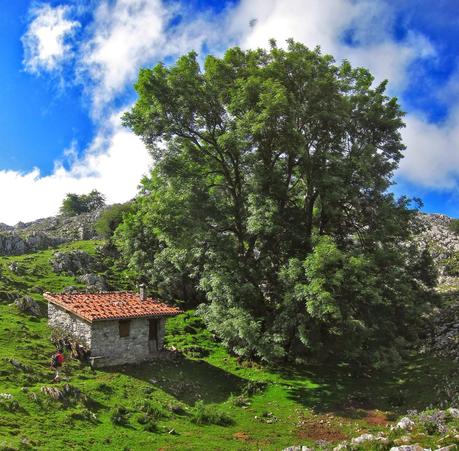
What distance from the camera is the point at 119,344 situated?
29.4 metres

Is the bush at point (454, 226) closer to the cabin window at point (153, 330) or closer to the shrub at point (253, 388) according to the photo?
the shrub at point (253, 388)

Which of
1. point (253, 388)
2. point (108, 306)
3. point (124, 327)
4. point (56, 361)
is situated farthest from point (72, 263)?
point (253, 388)

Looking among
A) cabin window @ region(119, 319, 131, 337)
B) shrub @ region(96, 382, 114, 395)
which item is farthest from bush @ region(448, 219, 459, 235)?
shrub @ region(96, 382, 114, 395)

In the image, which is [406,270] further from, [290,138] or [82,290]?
[82,290]

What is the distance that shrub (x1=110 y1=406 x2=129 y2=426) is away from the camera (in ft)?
67.8

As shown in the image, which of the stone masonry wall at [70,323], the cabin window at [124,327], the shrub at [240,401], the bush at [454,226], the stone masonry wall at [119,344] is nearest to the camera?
the shrub at [240,401]

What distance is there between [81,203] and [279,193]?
98.3m

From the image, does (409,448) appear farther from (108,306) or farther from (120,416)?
(108,306)

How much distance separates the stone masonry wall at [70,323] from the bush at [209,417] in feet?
29.9

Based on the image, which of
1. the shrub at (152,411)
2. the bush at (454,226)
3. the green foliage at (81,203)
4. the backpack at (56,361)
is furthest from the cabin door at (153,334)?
the green foliage at (81,203)

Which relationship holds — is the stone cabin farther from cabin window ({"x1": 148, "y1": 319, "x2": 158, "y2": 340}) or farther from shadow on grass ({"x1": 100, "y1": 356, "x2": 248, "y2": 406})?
shadow on grass ({"x1": 100, "y1": 356, "x2": 248, "y2": 406})

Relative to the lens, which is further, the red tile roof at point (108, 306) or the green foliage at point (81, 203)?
the green foliage at point (81, 203)

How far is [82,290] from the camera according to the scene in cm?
4459

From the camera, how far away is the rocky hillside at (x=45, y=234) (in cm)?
6400
